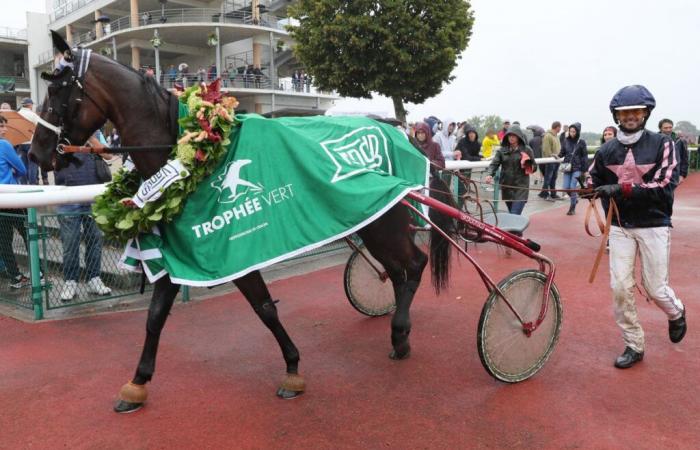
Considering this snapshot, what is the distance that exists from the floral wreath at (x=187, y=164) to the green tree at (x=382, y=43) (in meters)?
16.9

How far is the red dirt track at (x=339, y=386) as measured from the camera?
2848mm

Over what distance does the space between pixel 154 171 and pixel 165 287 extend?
0.71 m

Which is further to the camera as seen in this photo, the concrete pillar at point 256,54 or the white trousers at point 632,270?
the concrete pillar at point 256,54

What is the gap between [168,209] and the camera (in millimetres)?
2941

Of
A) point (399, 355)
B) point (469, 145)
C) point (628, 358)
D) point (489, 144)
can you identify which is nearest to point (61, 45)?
point (399, 355)

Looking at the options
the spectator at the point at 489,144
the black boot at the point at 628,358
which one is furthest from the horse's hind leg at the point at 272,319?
the spectator at the point at 489,144

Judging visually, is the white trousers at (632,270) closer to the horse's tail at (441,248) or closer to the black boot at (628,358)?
the black boot at (628,358)

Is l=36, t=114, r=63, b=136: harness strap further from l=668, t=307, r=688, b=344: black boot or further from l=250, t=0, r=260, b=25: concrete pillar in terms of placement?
l=250, t=0, r=260, b=25: concrete pillar

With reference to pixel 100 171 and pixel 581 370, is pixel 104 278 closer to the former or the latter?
pixel 100 171

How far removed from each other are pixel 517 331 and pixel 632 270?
1016 millimetres

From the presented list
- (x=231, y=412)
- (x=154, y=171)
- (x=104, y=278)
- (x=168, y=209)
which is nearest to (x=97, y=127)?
(x=154, y=171)

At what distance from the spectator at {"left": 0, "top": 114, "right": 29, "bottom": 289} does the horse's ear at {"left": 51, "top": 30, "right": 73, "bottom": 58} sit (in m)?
2.67

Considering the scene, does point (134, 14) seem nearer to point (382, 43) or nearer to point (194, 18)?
point (194, 18)

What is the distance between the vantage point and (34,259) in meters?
4.70
